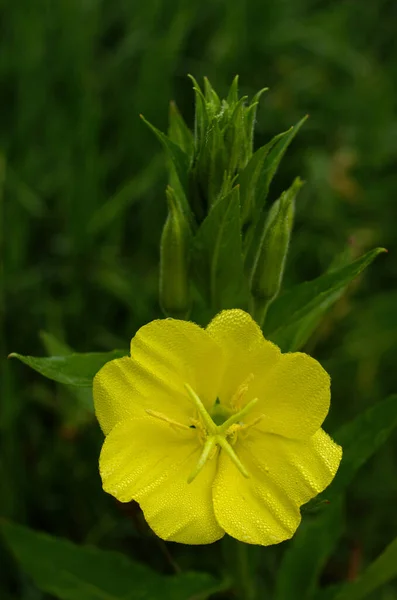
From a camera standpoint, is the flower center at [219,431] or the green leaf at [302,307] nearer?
the flower center at [219,431]

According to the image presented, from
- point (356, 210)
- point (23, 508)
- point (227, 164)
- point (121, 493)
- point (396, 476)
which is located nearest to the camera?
point (121, 493)

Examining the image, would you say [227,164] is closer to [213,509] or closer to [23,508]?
[213,509]

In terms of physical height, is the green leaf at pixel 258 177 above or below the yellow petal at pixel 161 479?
above

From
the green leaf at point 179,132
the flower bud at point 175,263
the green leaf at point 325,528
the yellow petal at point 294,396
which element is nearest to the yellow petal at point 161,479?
the yellow petal at point 294,396

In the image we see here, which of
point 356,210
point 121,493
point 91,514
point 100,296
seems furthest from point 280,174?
point 121,493

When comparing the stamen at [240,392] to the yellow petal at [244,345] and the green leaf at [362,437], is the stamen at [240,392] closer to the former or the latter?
the yellow petal at [244,345]

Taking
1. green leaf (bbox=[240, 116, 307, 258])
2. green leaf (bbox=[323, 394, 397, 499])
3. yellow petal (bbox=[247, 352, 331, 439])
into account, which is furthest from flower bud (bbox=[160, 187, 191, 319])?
green leaf (bbox=[323, 394, 397, 499])

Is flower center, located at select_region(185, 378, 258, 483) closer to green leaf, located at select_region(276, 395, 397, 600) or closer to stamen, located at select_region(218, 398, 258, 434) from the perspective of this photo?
stamen, located at select_region(218, 398, 258, 434)

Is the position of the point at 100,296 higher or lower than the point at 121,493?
lower

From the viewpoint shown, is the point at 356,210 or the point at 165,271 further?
the point at 356,210
